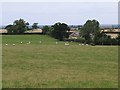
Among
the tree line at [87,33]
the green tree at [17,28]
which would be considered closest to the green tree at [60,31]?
the tree line at [87,33]

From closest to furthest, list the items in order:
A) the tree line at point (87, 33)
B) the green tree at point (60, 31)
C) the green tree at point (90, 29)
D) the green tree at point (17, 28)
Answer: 1. the tree line at point (87, 33)
2. the green tree at point (90, 29)
3. the green tree at point (60, 31)
4. the green tree at point (17, 28)

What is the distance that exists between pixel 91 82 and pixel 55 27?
2610 inches

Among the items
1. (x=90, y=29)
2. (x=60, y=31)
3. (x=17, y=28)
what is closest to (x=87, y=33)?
(x=90, y=29)

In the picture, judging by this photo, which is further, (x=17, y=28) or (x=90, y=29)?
(x=17, y=28)

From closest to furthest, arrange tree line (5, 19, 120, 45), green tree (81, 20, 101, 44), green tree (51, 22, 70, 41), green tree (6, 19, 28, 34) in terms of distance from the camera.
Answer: tree line (5, 19, 120, 45) → green tree (81, 20, 101, 44) → green tree (51, 22, 70, 41) → green tree (6, 19, 28, 34)

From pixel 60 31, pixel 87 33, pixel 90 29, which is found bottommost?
pixel 87 33

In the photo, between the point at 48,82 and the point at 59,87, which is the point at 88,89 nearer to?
the point at 59,87

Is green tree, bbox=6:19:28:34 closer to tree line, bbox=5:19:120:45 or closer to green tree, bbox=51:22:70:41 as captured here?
tree line, bbox=5:19:120:45

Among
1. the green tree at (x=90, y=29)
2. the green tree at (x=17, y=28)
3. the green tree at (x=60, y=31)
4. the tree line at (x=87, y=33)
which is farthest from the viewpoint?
the green tree at (x=17, y=28)

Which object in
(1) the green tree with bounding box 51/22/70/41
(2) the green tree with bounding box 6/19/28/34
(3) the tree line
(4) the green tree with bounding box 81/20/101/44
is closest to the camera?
(3) the tree line

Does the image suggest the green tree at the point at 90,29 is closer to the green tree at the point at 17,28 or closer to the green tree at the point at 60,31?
the green tree at the point at 60,31

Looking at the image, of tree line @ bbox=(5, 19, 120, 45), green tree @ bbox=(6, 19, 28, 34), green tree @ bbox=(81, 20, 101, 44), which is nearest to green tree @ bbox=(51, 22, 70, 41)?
tree line @ bbox=(5, 19, 120, 45)

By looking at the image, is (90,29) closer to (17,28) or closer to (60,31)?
(60,31)

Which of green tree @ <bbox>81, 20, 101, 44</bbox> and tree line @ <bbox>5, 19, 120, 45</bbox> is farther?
green tree @ <bbox>81, 20, 101, 44</bbox>
